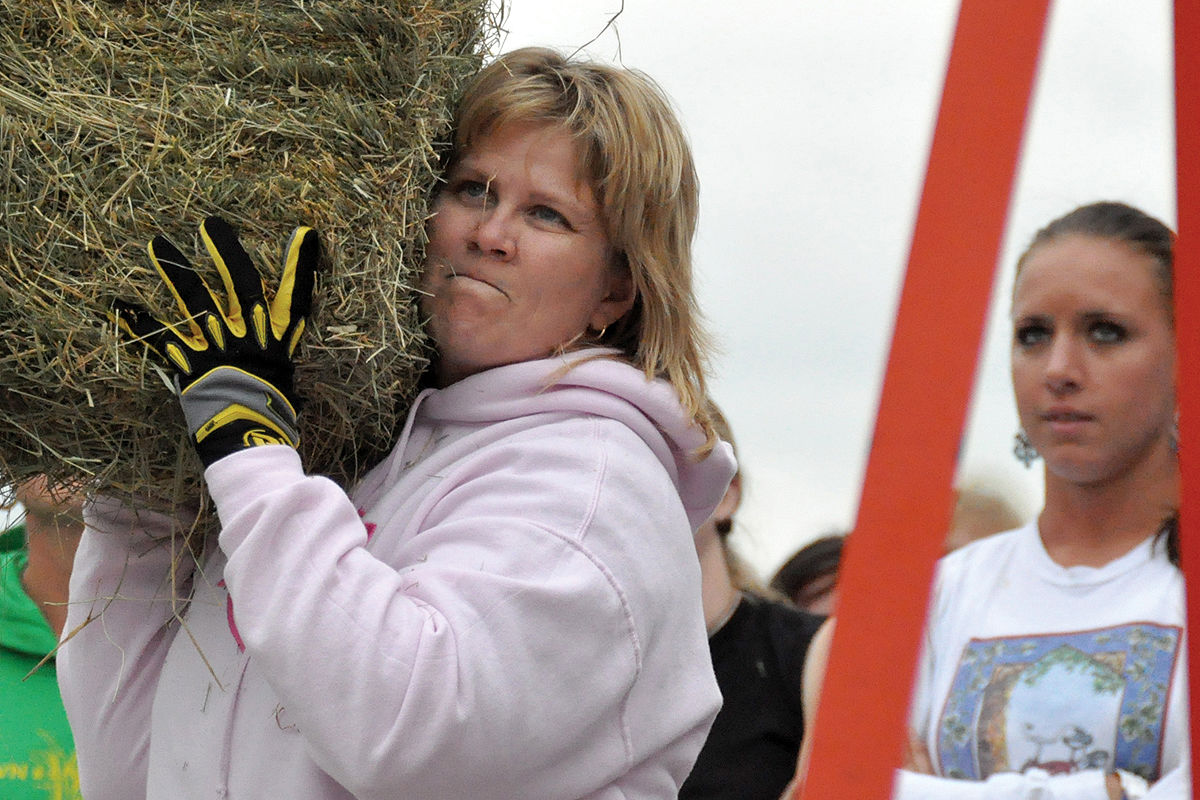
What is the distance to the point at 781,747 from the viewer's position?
10.0ft

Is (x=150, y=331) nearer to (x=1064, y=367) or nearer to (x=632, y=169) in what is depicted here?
(x=632, y=169)

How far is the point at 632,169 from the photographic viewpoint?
6.86ft

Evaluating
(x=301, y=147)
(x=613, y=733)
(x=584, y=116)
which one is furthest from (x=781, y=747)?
(x=301, y=147)

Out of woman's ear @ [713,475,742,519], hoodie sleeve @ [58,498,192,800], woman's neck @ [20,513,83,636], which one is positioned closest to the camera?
hoodie sleeve @ [58,498,192,800]

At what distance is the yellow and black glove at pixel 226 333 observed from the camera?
179 centimetres

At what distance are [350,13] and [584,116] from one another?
14.4 inches

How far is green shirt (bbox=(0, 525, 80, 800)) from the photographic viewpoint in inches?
118

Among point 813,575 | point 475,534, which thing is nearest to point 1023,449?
point 475,534

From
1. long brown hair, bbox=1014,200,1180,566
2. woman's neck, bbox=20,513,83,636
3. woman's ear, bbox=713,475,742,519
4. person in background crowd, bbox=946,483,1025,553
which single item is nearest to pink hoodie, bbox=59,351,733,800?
long brown hair, bbox=1014,200,1180,566

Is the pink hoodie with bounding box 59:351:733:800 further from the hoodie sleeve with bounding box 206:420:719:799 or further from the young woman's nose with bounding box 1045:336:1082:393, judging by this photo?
the young woman's nose with bounding box 1045:336:1082:393

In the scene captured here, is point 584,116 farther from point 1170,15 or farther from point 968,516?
point 968,516

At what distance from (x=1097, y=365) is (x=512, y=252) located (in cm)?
106

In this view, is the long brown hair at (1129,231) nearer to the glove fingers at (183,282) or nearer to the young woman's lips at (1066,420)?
the young woman's lips at (1066,420)

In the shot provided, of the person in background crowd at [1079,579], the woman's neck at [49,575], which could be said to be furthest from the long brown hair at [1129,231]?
the woman's neck at [49,575]
